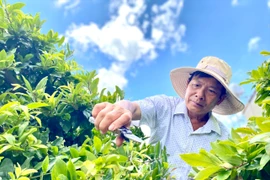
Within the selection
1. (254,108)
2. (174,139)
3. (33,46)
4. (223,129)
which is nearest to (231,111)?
(223,129)

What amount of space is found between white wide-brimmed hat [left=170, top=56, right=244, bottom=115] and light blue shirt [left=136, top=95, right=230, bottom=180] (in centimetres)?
17

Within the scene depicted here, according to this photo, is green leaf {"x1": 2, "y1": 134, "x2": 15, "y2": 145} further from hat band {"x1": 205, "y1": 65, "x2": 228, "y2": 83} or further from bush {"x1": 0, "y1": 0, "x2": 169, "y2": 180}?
hat band {"x1": 205, "y1": 65, "x2": 228, "y2": 83}

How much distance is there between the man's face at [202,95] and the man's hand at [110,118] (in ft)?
1.99

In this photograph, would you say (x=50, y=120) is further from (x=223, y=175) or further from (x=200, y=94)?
(x=223, y=175)

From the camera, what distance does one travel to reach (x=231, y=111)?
5.14ft

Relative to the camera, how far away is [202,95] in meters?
1.29

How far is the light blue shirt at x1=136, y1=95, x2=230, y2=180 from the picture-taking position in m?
1.26

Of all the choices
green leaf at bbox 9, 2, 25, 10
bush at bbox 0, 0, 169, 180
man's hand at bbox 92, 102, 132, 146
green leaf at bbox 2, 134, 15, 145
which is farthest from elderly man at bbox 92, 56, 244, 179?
green leaf at bbox 9, 2, 25, 10

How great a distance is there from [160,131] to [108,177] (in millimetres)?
698

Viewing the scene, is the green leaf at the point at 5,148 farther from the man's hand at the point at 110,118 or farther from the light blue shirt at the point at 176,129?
the light blue shirt at the point at 176,129

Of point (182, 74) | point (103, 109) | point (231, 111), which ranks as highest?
point (182, 74)

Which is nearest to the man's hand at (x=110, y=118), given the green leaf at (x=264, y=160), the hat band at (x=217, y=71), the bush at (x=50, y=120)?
the bush at (x=50, y=120)

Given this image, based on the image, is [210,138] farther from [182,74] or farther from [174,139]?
[182,74]

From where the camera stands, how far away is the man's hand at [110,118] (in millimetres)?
718
